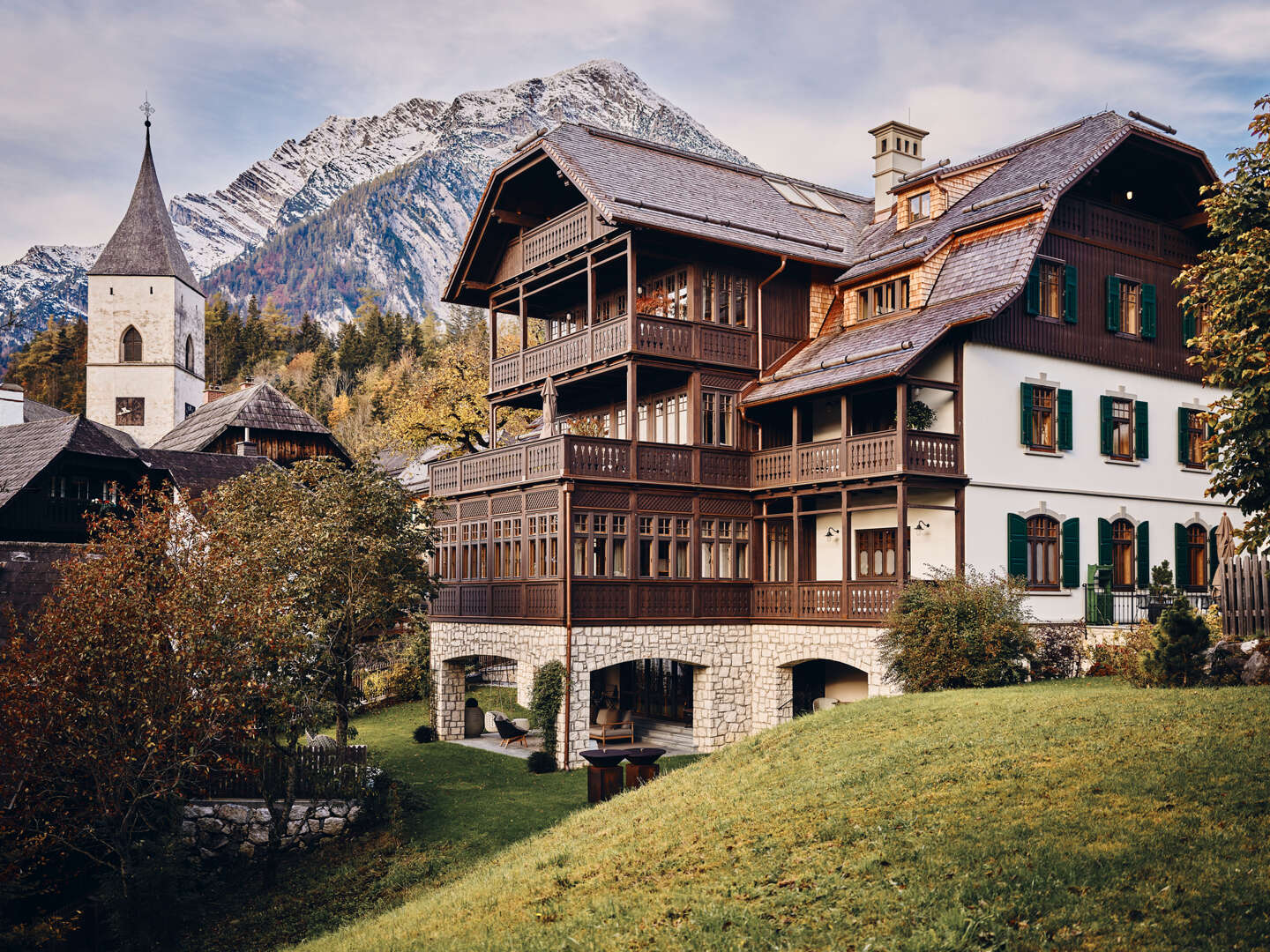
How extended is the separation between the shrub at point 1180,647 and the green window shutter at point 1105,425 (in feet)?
38.9

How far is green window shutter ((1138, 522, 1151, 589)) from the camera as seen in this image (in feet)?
97.1

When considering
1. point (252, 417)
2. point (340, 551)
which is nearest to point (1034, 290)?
point (340, 551)

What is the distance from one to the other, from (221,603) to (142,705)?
6.74ft

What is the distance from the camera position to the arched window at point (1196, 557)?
102 feet

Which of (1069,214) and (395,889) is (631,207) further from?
(395,889)

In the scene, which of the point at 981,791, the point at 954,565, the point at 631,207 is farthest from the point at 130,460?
the point at 981,791

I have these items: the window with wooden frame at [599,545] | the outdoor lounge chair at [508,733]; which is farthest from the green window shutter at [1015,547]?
the outdoor lounge chair at [508,733]

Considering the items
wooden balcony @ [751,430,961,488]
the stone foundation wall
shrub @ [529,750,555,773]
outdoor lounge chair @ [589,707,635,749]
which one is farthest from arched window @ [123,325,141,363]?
the stone foundation wall

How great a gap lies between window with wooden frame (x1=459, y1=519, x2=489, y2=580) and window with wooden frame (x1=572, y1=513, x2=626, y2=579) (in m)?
3.97

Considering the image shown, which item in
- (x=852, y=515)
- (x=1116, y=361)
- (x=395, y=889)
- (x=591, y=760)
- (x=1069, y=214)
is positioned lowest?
(x=395, y=889)

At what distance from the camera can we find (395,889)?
18750 mm

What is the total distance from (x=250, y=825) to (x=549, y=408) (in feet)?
39.6

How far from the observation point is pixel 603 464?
2802cm

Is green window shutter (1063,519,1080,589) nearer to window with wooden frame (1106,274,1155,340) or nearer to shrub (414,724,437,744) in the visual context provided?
window with wooden frame (1106,274,1155,340)
